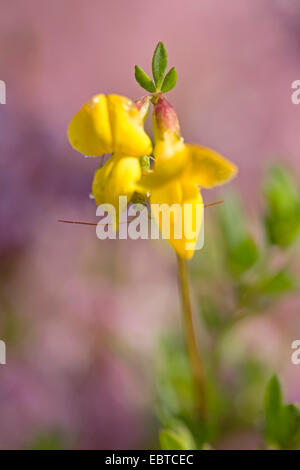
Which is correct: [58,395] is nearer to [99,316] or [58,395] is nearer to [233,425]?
[99,316]

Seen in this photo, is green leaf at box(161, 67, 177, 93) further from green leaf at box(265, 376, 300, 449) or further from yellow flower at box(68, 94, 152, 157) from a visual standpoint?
green leaf at box(265, 376, 300, 449)

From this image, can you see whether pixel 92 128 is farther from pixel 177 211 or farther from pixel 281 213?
pixel 281 213

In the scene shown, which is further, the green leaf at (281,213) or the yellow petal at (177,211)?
the green leaf at (281,213)

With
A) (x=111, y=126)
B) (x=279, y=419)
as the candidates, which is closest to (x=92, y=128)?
(x=111, y=126)

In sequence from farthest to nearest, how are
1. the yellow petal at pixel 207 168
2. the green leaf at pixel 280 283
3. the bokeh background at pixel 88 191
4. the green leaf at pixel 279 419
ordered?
1. the bokeh background at pixel 88 191
2. the green leaf at pixel 280 283
3. the green leaf at pixel 279 419
4. the yellow petal at pixel 207 168

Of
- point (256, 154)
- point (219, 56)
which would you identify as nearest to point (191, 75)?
point (219, 56)

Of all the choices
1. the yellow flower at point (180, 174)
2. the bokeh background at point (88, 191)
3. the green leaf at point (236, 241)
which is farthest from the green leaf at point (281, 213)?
the yellow flower at point (180, 174)

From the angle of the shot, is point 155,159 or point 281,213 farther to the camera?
point 281,213

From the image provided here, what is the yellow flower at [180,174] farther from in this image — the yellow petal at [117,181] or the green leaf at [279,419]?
the green leaf at [279,419]
